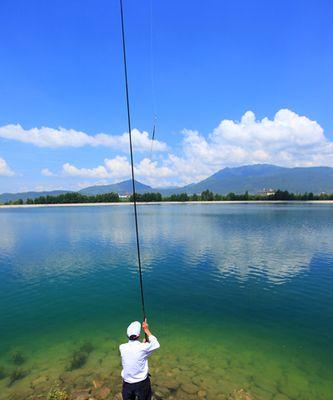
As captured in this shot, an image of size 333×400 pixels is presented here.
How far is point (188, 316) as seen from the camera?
2048cm

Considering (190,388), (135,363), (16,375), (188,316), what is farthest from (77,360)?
(135,363)

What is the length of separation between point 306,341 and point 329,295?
853 centimetres

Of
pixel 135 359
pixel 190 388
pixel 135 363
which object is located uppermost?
pixel 135 359

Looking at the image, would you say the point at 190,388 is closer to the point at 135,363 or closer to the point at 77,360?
the point at 77,360

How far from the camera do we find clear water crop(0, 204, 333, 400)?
1382 cm

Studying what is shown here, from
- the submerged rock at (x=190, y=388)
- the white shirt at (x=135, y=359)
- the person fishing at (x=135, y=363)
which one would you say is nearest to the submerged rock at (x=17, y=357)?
the submerged rock at (x=190, y=388)

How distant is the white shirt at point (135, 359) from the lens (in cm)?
782

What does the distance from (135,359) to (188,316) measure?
43.9 ft

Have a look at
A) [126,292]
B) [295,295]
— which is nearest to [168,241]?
[126,292]

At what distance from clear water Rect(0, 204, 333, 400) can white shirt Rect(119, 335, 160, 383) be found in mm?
5212

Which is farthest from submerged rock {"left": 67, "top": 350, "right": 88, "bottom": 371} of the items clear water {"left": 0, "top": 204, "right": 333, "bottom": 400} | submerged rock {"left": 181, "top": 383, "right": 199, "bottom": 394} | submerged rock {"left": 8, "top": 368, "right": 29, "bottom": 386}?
submerged rock {"left": 181, "top": 383, "right": 199, "bottom": 394}

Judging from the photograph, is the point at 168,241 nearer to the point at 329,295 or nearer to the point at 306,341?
the point at 329,295

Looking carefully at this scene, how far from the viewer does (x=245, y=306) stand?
22047 mm

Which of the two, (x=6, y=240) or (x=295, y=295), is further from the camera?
(x=6, y=240)
